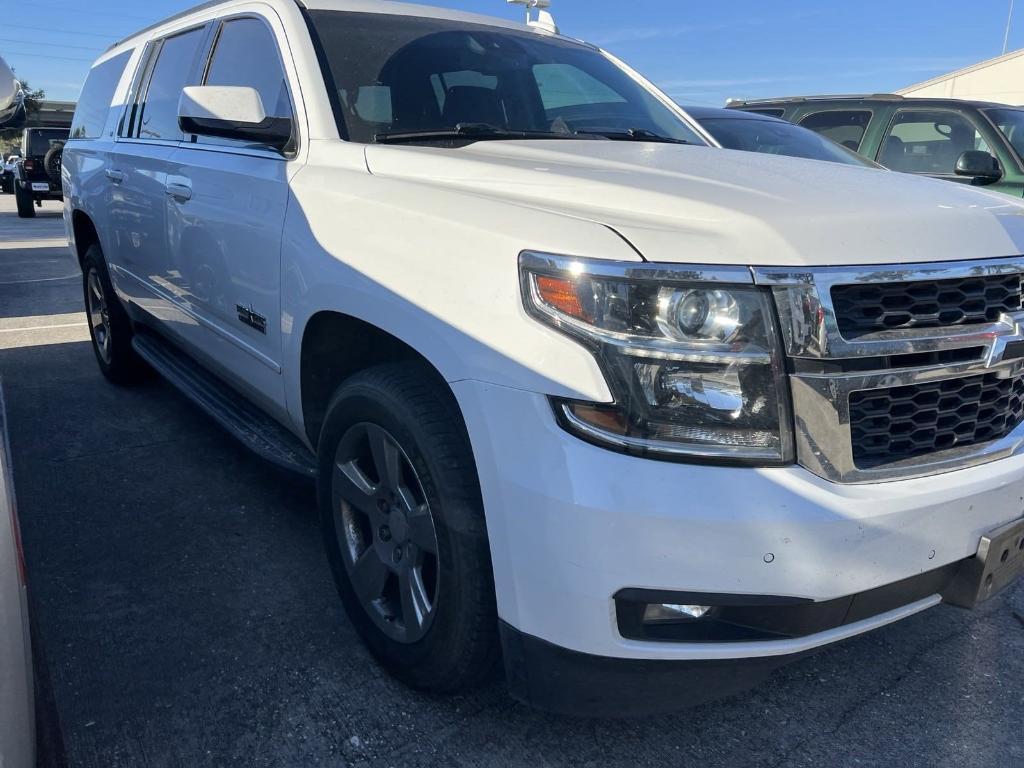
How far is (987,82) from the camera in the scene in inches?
1160

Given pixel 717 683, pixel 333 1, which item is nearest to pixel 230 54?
pixel 333 1

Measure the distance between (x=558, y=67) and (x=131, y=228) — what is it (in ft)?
7.41

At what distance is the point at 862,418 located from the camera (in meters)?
1.70

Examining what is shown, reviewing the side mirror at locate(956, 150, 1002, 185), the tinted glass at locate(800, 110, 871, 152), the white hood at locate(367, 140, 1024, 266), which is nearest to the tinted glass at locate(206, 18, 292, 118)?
the white hood at locate(367, 140, 1024, 266)

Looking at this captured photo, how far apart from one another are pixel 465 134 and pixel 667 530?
1.64 metres

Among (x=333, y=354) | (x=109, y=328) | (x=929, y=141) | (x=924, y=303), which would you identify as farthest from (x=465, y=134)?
(x=929, y=141)

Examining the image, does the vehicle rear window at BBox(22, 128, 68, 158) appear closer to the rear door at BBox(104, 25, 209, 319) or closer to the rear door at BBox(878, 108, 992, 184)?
the rear door at BBox(104, 25, 209, 319)

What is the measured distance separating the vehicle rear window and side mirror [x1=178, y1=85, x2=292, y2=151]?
21.1 meters

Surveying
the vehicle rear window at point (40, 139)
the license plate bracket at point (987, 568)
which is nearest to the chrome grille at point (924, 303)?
the license plate bracket at point (987, 568)

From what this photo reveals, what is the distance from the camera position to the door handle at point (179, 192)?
10.8 feet

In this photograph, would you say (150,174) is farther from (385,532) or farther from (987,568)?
(987,568)

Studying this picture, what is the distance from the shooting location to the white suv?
1.62 metres

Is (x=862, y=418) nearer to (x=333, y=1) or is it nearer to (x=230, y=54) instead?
(x=333, y=1)

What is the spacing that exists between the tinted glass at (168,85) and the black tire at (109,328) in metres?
1.06
